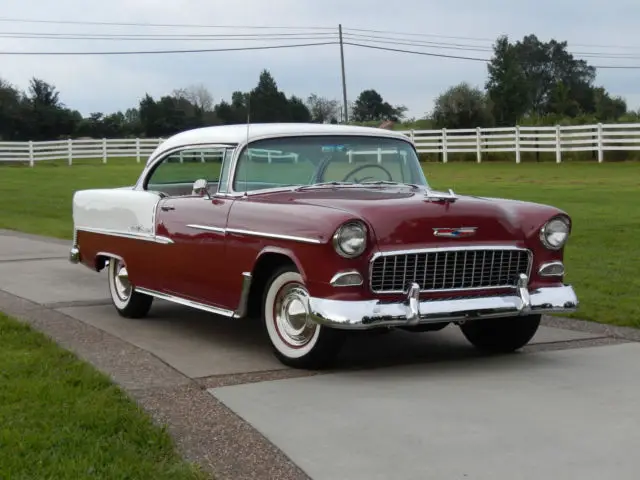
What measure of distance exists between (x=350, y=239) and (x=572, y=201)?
1355cm

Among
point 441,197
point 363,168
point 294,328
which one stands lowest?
point 294,328

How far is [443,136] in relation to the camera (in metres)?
38.3

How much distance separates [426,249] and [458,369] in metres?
0.79

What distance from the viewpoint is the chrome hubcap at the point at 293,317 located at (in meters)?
5.91

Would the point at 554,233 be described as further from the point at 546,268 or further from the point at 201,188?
the point at 201,188

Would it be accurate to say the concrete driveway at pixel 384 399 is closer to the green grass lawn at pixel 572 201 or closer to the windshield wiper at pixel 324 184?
the windshield wiper at pixel 324 184

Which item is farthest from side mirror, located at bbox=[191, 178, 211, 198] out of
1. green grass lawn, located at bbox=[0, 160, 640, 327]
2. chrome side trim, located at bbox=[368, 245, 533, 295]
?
green grass lawn, located at bbox=[0, 160, 640, 327]

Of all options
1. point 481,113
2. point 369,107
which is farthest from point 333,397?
point 369,107

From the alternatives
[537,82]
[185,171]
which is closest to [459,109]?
[185,171]

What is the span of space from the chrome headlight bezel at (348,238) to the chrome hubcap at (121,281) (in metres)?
2.82

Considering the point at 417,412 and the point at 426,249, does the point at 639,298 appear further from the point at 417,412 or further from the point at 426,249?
the point at 417,412

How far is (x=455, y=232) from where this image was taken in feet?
19.0

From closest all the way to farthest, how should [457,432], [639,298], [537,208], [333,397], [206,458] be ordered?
[206,458], [457,432], [333,397], [537,208], [639,298]

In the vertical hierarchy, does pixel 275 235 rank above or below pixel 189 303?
above
